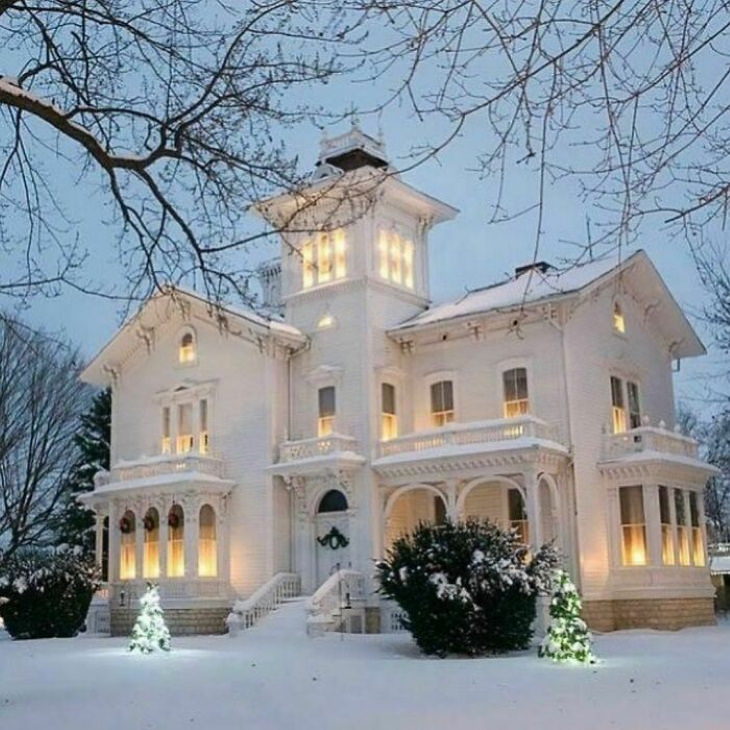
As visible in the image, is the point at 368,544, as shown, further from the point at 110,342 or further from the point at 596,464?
the point at 110,342

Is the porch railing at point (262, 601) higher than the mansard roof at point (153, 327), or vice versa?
the mansard roof at point (153, 327)

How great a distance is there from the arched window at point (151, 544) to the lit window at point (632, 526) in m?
12.4

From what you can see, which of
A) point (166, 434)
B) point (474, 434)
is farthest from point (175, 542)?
point (474, 434)

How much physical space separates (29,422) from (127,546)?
15.6 feet

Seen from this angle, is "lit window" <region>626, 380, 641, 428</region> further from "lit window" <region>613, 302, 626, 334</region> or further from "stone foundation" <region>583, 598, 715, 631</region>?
"stone foundation" <region>583, 598, 715, 631</region>

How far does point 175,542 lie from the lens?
2903cm

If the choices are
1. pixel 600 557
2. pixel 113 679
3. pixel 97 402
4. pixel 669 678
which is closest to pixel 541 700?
pixel 669 678

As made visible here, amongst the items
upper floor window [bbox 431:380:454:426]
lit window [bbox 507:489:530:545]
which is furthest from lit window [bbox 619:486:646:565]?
upper floor window [bbox 431:380:454:426]

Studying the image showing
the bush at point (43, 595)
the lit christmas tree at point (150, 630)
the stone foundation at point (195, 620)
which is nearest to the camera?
the lit christmas tree at point (150, 630)

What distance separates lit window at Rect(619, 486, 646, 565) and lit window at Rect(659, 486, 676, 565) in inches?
20.8

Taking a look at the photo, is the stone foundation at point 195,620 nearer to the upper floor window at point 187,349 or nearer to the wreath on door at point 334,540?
the wreath on door at point 334,540

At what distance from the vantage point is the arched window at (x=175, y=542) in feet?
94.3

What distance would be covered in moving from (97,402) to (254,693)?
2716 centimetres

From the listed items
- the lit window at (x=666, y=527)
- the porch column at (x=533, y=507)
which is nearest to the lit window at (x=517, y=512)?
the porch column at (x=533, y=507)
